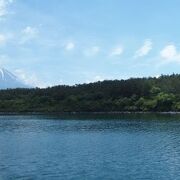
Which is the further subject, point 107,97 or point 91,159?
point 107,97

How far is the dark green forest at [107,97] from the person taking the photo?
504ft

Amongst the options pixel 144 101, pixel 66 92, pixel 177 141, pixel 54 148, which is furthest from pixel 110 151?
pixel 66 92

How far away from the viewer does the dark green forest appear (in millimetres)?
153750

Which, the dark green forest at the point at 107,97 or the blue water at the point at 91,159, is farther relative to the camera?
the dark green forest at the point at 107,97

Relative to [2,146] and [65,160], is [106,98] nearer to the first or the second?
[2,146]

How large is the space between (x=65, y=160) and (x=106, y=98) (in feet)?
406

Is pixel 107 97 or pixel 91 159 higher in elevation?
pixel 107 97

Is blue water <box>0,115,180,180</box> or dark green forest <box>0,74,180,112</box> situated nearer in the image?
blue water <box>0,115,180,180</box>

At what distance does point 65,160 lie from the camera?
4328cm

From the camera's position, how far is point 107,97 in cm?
16750

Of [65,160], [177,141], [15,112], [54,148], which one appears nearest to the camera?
[65,160]

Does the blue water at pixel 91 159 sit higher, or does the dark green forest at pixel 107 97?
the dark green forest at pixel 107 97

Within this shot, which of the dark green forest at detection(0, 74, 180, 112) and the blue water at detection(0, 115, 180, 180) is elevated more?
the dark green forest at detection(0, 74, 180, 112)

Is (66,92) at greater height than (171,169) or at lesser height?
greater
